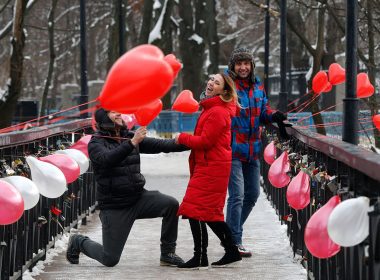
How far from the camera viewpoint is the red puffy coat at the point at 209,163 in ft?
28.6

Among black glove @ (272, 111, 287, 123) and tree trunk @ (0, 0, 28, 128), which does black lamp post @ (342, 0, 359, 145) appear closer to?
black glove @ (272, 111, 287, 123)

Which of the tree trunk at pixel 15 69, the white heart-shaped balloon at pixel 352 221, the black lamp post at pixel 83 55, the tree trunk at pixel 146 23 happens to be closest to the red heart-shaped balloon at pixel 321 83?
the white heart-shaped balloon at pixel 352 221

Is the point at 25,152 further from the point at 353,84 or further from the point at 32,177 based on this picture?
the point at 353,84

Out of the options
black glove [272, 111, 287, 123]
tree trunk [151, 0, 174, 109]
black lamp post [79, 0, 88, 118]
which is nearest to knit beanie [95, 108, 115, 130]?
black glove [272, 111, 287, 123]

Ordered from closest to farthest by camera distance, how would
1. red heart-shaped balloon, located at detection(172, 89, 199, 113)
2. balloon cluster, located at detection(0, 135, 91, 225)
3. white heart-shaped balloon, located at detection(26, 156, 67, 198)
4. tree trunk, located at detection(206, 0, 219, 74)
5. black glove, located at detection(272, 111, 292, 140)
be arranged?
balloon cluster, located at detection(0, 135, 91, 225) < white heart-shaped balloon, located at detection(26, 156, 67, 198) < black glove, located at detection(272, 111, 292, 140) < red heart-shaped balloon, located at detection(172, 89, 199, 113) < tree trunk, located at detection(206, 0, 219, 74)

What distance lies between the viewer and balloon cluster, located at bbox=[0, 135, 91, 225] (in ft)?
20.9

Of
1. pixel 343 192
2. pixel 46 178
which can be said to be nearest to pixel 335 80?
pixel 46 178

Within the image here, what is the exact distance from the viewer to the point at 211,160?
8773 mm

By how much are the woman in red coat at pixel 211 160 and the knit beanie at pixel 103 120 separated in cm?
55

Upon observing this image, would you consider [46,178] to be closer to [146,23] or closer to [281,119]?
[281,119]

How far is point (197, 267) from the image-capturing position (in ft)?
30.0

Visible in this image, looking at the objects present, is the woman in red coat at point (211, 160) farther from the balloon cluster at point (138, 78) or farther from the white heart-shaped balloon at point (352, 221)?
the white heart-shaped balloon at point (352, 221)

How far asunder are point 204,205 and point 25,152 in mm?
1464

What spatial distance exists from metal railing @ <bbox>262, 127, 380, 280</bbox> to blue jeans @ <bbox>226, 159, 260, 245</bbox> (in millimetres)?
491
